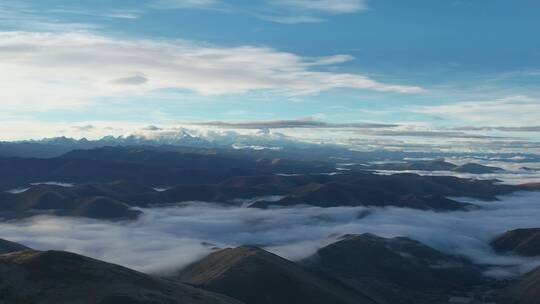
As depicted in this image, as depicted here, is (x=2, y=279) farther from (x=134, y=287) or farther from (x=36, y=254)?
(x=134, y=287)

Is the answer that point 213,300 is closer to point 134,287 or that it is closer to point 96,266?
point 134,287

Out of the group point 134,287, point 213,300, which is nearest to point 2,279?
point 134,287

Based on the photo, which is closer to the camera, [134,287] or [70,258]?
[134,287]

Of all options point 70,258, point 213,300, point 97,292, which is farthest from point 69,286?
point 213,300

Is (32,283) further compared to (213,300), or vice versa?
(213,300)

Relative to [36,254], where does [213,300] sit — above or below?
below
